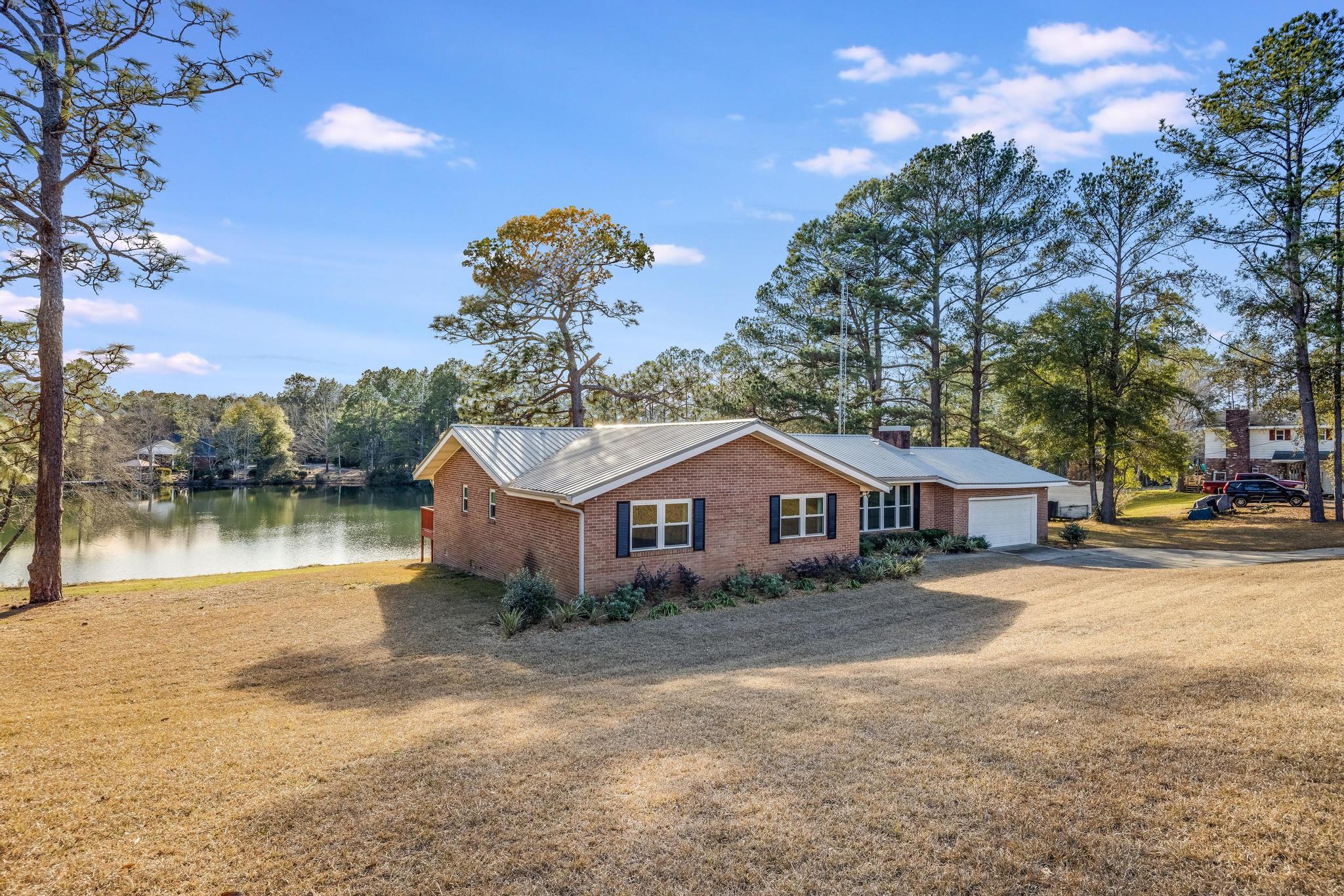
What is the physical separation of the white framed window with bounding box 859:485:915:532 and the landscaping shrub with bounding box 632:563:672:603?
391 inches

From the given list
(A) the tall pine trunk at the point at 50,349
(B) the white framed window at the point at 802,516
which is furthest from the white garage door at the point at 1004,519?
(A) the tall pine trunk at the point at 50,349

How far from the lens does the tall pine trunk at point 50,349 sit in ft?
46.6

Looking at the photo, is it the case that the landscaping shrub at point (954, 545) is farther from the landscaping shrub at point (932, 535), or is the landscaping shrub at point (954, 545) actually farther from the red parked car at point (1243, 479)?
the red parked car at point (1243, 479)

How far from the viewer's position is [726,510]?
1567 cm

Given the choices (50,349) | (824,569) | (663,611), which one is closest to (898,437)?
(824,569)

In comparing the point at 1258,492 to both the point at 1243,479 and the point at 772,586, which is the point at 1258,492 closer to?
the point at 1243,479

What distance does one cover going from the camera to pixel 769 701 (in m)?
7.20

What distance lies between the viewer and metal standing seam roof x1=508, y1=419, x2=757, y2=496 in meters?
14.2

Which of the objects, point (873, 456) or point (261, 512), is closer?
point (873, 456)

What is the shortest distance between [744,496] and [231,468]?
79.4m

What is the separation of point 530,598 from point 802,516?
24.0ft

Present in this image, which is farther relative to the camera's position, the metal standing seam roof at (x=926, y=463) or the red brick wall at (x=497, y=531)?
the metal standing seam roof at (x=926, y=463)

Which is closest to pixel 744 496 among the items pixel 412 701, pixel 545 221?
pixel 412 701

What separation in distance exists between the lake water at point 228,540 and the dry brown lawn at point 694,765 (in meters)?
18.2
